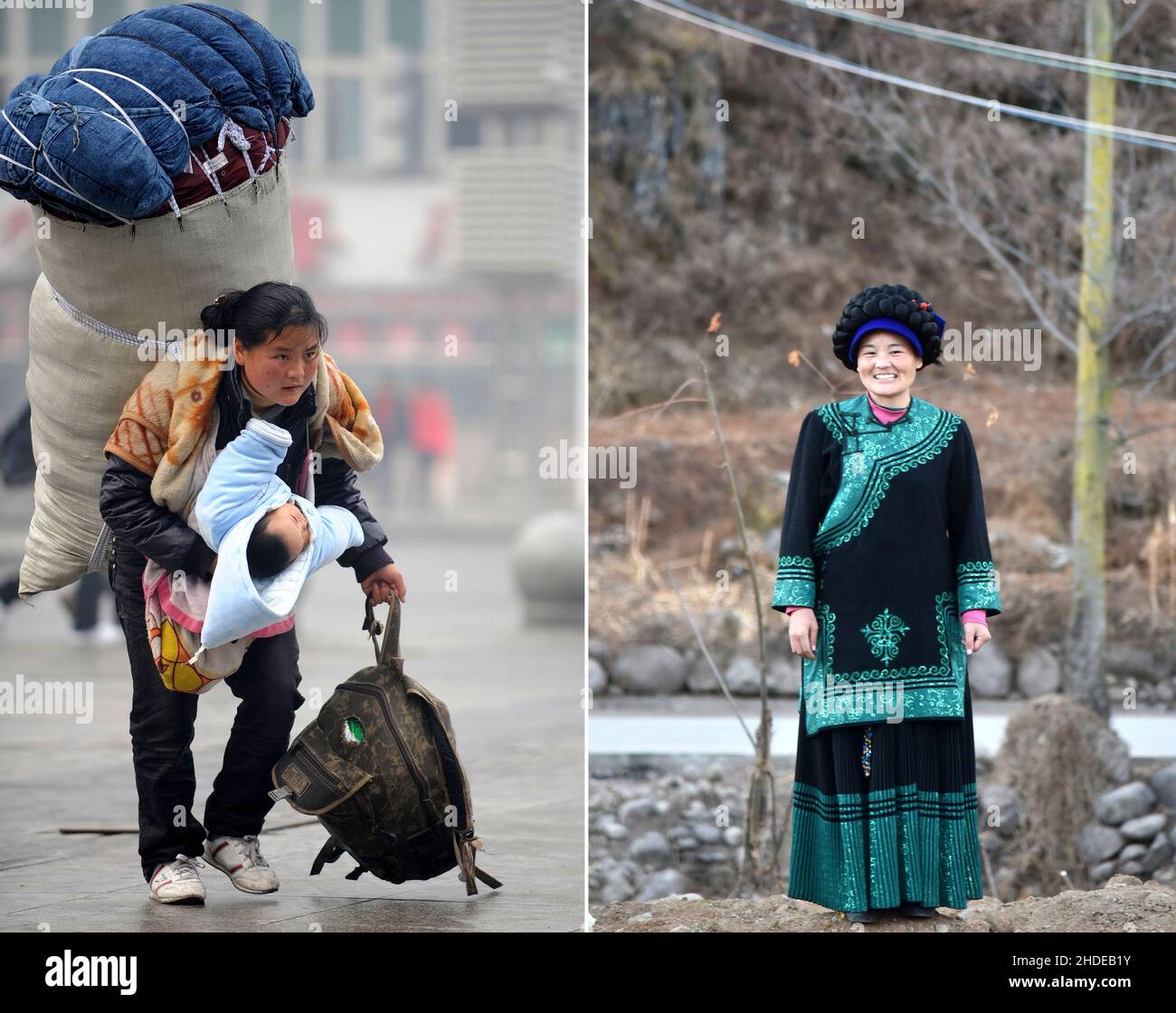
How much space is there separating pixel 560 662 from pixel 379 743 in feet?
22.2

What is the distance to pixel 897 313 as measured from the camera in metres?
4.01

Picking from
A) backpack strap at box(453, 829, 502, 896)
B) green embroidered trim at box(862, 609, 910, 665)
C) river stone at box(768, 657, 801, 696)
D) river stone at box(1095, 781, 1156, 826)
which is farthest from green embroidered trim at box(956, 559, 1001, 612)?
river stone at box(768, 657, 801, 696)

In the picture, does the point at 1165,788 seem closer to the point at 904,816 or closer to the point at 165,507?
the point at 904,816

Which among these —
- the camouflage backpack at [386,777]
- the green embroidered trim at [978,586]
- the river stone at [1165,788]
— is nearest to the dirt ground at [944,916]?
the camouflage backpack at [386,777]

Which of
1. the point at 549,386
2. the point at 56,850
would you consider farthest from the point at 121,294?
the point at 549,386

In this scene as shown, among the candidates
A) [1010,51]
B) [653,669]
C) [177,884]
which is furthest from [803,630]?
Answer: [1010,51]

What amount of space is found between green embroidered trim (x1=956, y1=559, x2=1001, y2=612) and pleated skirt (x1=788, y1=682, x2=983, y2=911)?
0.78 ft

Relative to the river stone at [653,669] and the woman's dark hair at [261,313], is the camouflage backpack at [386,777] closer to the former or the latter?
the woman's dark hair at [261,313]

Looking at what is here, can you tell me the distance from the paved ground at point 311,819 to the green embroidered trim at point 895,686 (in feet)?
2.70

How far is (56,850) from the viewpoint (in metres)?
5.18

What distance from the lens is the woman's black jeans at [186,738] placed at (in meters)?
4.18

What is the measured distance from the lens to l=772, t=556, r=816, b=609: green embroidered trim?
160 inches

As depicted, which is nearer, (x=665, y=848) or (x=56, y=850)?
(x=56, y=850)
